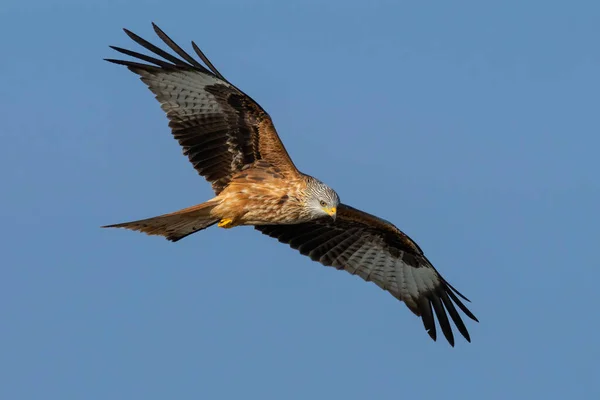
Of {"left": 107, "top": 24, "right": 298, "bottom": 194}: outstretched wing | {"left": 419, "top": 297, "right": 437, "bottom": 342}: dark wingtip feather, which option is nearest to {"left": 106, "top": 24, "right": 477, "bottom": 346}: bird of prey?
{"left": 107, "top": 24, "right": 298, "bottom": 194}: outstretched wing

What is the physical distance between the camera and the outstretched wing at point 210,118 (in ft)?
37.8

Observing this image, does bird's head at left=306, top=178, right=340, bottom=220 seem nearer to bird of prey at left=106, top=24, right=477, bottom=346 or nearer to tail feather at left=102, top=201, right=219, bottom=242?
bird of prey at left=106, top=24, right=477, bottom=346

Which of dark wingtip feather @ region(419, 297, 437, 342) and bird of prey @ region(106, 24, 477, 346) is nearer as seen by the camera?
bird of prey @ region(106, 24, 477, 346)

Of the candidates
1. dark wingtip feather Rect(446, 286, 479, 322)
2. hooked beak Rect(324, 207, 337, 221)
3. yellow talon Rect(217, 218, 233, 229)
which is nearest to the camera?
hooked beak Rect(324, 207, 337, 221)

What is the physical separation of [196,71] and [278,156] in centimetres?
120

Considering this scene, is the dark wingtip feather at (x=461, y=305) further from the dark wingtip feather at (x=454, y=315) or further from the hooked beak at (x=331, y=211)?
the hooked beak at (x=331, y=211)

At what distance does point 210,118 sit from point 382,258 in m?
2.93

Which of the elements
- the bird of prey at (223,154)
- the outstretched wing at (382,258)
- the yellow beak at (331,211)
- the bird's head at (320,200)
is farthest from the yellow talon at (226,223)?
the outstretched wing at (382,258)

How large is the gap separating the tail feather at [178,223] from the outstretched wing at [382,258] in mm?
1296

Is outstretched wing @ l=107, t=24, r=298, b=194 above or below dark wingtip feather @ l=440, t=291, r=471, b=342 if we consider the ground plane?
above

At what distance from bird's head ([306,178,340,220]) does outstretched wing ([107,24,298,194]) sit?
0.36m

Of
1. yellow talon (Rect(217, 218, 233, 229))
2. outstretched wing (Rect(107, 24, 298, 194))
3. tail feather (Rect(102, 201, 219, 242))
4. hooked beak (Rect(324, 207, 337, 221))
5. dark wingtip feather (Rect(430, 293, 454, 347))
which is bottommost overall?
tail feather (Rect(102, 201, 219, 242))

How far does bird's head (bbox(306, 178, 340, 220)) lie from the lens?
1144 cm

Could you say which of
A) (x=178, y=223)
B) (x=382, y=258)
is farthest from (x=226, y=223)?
(x=382, y=258)
